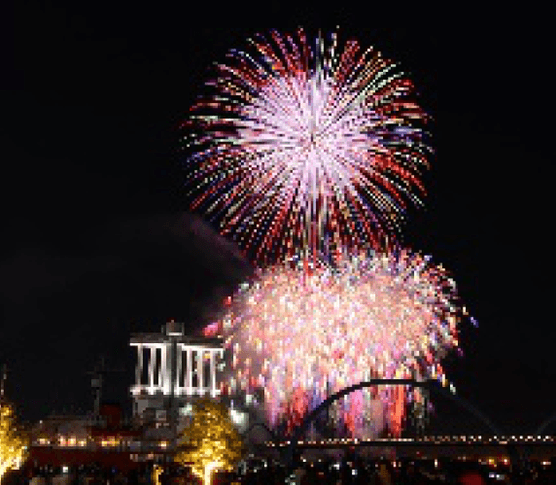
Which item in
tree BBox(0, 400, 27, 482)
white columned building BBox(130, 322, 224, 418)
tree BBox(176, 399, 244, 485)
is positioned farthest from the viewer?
white columned building BBox(130, 322, 224, 418)

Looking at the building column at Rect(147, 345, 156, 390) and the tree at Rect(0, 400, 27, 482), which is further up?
the building column at Rect(147, 345, 156, 390)

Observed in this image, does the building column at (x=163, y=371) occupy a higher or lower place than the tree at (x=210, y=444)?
higher

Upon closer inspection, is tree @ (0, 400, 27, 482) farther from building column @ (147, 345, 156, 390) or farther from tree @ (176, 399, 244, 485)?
building column @ (147, 345, 156, 390)

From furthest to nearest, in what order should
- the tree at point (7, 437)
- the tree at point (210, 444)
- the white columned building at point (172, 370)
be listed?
the white columned building at point (172, 370), the tree at point (7, 437), the tree at point (210, 444)

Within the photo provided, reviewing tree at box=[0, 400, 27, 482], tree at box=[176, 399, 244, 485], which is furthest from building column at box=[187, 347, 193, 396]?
tree at box=[176, 399, 244, 485]

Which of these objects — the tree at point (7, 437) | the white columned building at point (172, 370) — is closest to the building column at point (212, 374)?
the white columned building at point (172, 370)

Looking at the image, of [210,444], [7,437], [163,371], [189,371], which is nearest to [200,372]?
[189,371]

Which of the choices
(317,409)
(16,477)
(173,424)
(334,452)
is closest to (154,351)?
(173,424)

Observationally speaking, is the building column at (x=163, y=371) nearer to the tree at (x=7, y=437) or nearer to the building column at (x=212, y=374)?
the building column at (x=212, y=374)
